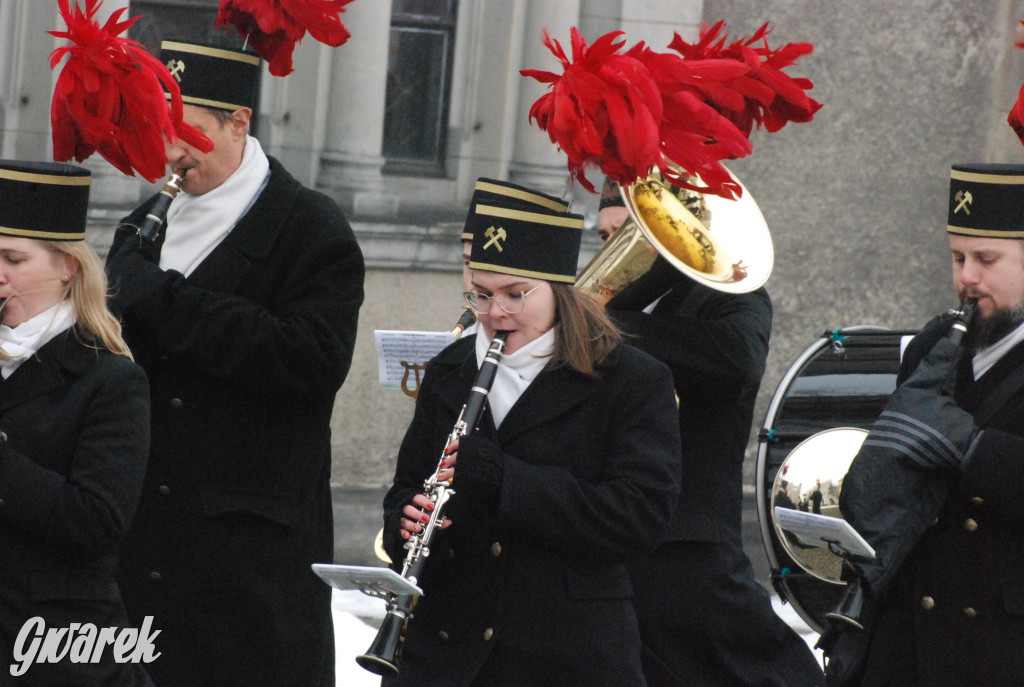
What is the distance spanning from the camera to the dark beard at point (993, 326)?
3.46 meters

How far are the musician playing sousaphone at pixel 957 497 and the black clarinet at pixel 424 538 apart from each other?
85 cm

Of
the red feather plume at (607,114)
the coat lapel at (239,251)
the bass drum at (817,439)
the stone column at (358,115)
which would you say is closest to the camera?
the red feather plume at (607,114)

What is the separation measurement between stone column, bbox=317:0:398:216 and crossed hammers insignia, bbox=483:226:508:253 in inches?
182

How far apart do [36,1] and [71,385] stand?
4.64 meters

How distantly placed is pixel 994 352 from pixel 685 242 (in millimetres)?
1230

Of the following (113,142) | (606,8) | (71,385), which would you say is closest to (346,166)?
(606,8)

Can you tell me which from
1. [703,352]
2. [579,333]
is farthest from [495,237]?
[703,352]

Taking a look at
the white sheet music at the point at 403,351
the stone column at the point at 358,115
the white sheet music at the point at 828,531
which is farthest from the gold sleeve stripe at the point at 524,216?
the stone column at the point at 358,115

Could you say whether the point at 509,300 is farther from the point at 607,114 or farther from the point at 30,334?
the point at 30,334

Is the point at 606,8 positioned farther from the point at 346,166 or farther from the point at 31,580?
the point at 31,580

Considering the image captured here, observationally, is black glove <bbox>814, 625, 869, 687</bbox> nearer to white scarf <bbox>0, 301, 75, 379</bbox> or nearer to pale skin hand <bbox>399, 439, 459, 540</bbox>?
A: pale skin hand <bbox>399, 439, 459, 540</bbox>

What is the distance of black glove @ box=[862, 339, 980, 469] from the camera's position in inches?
133

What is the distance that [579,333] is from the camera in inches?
137

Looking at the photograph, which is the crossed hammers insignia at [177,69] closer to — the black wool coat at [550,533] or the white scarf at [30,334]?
the white scarf at [30,334]
